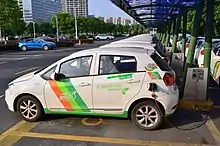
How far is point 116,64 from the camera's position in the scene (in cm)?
559

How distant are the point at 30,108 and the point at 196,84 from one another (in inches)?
150

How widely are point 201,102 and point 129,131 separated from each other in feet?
6.71

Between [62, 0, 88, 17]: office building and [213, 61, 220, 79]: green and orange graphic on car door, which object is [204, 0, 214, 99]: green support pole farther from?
[62, 0, 88, 17]: office building

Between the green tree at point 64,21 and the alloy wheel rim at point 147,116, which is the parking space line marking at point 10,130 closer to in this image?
the alloy wheel rim at point 147,116

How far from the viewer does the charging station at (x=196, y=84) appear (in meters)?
6.77

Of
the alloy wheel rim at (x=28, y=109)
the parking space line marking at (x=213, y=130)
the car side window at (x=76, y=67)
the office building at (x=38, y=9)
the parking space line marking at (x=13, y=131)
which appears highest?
the office building at (x=38, y=9)

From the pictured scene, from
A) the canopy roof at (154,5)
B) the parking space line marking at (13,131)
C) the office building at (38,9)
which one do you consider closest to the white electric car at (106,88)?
the parking space line marking at (13,131)

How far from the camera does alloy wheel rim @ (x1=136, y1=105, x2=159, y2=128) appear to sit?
550 centimetres

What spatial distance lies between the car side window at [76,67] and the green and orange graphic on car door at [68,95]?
0.18 meters

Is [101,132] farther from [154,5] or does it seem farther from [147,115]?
[154,5]

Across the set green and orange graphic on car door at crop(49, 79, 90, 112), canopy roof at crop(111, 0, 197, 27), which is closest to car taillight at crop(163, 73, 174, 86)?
green and orange graphic on car door at crop(49, 79, 90, 112)

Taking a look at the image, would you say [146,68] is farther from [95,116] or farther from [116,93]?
[95,116]

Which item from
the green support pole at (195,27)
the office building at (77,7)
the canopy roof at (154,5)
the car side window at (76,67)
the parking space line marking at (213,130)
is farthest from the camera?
the office building at (77,7)

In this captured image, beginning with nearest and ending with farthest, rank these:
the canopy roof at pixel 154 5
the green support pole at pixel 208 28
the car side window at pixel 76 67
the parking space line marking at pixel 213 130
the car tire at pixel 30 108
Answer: the parking space line marking at pixel 213 130 → the car side window at pixel 76 67 → the car tire at pixel 30 108 → the green support pole at pixel 208 28 → the canopy roof at pixel 154 5
